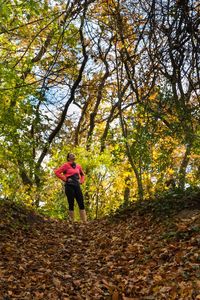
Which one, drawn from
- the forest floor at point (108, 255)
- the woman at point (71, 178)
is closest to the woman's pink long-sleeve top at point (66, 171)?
the woman at point (71, 178)

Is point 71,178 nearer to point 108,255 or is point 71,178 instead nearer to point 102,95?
point 108,255

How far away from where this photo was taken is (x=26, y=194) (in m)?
16.3

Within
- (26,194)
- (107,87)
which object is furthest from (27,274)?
(107,87)

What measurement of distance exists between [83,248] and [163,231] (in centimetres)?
164

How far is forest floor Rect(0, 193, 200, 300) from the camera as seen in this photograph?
17.1 feet

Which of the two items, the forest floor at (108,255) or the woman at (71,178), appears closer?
the forest floor at (108,255)

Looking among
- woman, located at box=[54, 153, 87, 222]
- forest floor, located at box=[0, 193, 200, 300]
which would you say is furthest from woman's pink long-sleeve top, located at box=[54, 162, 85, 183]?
forest floor, located at box=[0, 193, 200, 300]

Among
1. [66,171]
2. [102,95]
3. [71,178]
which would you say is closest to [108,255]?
[71,178]

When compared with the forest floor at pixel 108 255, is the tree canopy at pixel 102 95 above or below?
above

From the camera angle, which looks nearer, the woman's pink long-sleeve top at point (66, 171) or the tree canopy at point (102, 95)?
the tree canopy at point (102, 95)

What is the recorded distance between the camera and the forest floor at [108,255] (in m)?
5.23

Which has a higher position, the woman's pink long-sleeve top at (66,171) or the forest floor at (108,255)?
the woman's pink long-sleeve top at (66,171)

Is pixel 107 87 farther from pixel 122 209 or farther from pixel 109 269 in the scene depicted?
pixel 109 269

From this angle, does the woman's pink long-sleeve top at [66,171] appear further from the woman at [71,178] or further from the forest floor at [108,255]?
the forest floor at [108,255]
